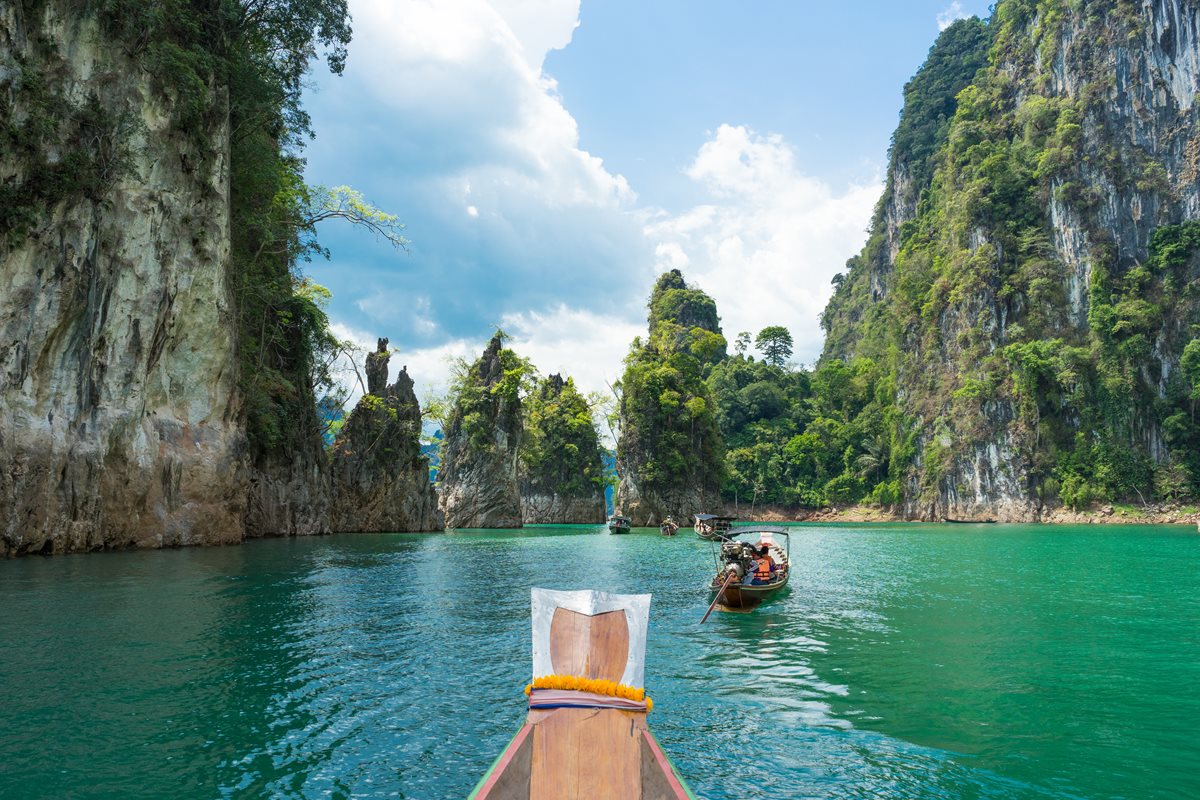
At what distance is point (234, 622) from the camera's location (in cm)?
1259

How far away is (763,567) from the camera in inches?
707

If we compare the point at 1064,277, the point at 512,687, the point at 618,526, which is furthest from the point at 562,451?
the point at 512,687

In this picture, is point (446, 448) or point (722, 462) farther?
point (722, 462)

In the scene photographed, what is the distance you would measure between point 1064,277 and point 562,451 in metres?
53.3

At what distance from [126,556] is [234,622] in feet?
38.0

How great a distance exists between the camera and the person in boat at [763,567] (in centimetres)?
1716

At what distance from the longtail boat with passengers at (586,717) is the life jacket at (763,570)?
12.9 m

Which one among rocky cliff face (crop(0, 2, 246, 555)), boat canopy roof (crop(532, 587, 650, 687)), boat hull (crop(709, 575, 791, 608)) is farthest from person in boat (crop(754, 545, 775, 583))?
rocky cliff face (crop(0, 2, 246, 555))

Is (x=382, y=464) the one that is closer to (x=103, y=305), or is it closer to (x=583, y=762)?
(x=103, y=305)

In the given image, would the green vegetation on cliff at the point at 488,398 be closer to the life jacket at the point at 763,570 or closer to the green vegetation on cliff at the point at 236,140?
the green vegetation on cliff at the point at 236,140

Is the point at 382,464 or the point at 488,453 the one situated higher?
the point at 488,453

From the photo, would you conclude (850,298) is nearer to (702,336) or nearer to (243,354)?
(702,336)

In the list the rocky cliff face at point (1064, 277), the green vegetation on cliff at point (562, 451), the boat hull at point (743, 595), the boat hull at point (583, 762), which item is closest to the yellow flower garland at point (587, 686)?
the boat hull at point (583, 762)

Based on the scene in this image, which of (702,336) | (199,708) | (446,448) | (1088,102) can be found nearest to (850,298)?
(702,336)
